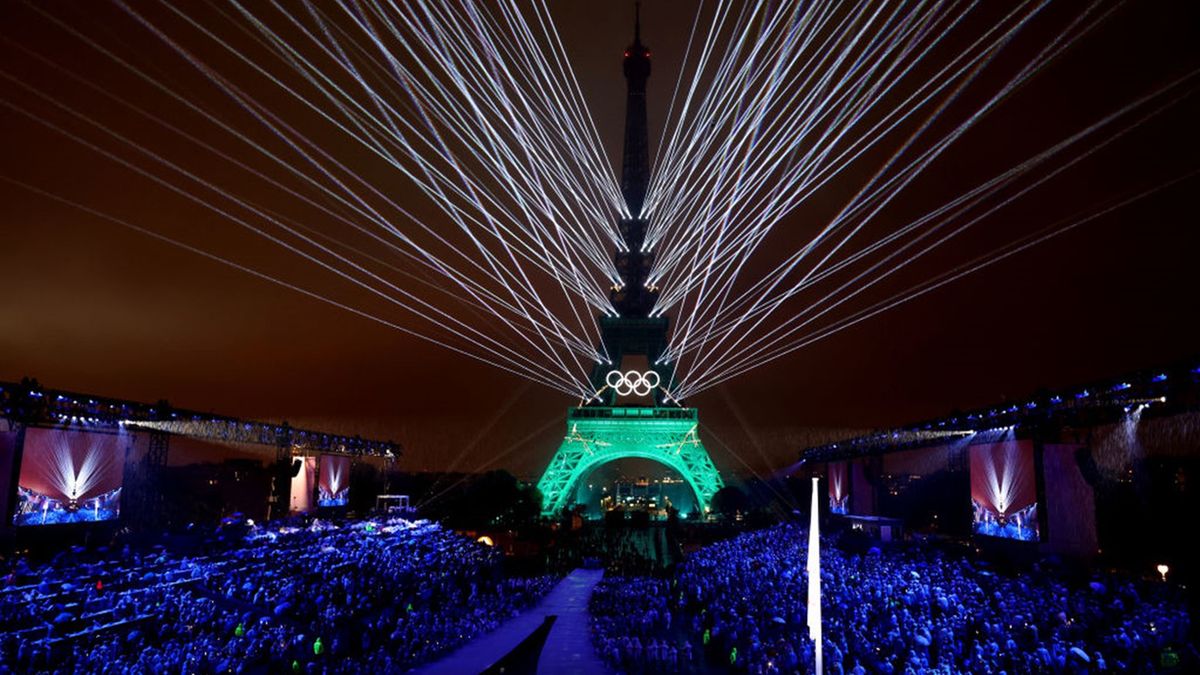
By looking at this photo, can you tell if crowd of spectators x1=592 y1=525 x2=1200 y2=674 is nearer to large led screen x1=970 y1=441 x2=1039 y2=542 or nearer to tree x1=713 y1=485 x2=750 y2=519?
large led screen x1=970 y1=441 x2=1039 y2=542

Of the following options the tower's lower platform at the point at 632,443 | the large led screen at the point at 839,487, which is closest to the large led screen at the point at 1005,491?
the large led screen at the point at 839,487

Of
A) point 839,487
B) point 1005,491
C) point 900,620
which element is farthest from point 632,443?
point 900,620

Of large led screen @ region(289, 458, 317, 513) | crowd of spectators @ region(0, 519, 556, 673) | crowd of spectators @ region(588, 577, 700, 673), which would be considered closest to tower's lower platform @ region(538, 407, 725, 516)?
large led screen @ region(289, 458, 317, 513)

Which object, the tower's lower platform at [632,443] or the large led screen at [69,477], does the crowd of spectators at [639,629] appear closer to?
the large led screen at [69,477]

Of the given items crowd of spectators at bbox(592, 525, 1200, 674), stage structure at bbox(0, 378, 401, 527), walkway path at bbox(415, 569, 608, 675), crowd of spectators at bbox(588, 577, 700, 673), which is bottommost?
walkway path at bbox(415, 569, 608, 675)

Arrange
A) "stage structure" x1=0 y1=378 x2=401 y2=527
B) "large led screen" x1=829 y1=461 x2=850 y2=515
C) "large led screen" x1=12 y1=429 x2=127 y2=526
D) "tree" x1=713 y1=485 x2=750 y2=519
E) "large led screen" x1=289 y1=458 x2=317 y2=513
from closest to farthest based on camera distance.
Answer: "stage structure" x1=0 y1=378 x2=401 y2=527, "large led screen" x1=12 y1=429 x2=127 y2=526, "large led screen" x1=289 y1=458 x2=317 y2=513, "large led screen" x1=829 y1=461 x2=850 y2=515, "tree" x1=713 y1=485 x2=750 y2=519

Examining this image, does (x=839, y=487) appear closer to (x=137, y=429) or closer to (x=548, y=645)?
(x=548, y=645)

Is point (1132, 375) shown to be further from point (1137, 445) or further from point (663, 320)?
point (663, 320)
